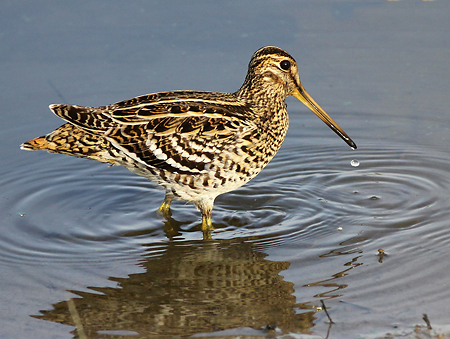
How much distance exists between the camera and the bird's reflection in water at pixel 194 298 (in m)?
5.59

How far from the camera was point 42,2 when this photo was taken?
1202 centimetres

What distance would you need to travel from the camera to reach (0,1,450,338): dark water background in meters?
5.87

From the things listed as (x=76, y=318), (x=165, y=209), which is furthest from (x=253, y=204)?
(x=76, y=318)

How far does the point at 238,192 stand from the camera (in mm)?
8469

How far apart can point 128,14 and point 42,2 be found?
1.59 metres

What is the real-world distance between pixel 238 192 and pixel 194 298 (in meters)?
2.57

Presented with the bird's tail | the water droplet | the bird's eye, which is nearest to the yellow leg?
the bird's tail

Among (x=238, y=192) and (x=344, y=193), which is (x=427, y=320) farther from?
(x=238, y=192)

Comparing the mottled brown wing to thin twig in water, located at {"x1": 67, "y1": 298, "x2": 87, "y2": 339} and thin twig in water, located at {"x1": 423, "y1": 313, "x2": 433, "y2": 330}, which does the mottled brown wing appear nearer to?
thin twig in water, located at {"x1": 67, "y1": 298, "x2": 87, "y2": 339}

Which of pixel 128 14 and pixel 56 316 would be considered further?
pixel 128 14

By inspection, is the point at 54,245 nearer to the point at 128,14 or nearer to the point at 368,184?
the point at 368,184

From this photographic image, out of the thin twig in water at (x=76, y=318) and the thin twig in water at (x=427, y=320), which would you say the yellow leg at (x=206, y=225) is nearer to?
Result: the thin twig in water at (x=76, y=318)

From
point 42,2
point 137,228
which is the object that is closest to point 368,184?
point 137,228

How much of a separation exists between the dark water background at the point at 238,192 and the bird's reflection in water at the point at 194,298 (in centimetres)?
2
